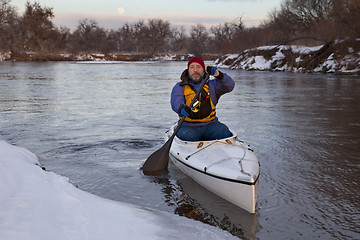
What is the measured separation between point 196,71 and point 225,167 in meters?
1.71

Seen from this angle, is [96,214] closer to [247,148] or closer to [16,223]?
[16,223]

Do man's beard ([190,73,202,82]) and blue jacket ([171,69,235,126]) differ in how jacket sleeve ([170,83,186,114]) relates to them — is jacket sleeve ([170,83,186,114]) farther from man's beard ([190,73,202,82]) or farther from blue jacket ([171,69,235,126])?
man's beard ([190,73,202,82])

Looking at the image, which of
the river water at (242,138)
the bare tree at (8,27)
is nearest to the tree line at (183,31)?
the bare tree at (8,27)

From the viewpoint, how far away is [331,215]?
348cm

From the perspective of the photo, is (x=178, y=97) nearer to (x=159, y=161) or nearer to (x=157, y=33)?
(x=159, y=161)

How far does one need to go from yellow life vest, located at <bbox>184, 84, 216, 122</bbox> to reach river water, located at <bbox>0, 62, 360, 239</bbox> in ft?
2.62

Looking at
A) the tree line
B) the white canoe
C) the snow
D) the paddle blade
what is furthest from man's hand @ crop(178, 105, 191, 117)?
the tree line

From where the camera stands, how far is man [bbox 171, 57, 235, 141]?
477 cm

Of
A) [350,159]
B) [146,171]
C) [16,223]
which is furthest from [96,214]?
[350,159]

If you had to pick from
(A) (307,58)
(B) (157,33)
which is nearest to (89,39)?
(B) (157,33)

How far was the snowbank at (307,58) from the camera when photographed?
20.6m

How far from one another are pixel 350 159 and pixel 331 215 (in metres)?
1.99

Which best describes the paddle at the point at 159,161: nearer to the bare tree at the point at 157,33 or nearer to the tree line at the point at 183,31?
the tree line at the point at 183,31

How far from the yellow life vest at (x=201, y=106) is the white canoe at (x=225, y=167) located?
0.42 metres
